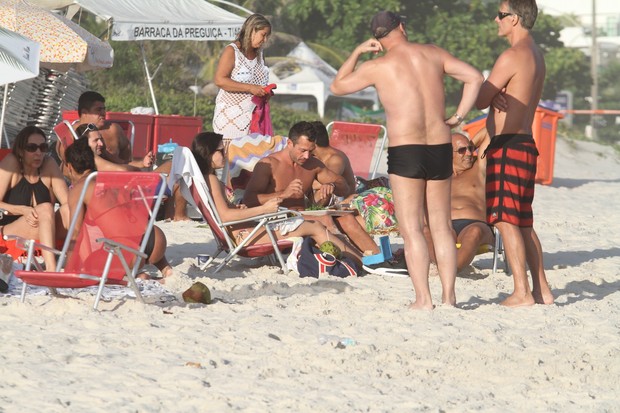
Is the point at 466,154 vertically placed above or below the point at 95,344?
above

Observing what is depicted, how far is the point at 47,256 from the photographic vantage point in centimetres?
650

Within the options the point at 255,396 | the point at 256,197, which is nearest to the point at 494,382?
the point at 255,396

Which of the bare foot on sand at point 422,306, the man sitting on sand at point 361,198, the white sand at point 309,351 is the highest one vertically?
the man sitting on sand at point 361,198

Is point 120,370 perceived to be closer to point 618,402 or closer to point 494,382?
point 494,382

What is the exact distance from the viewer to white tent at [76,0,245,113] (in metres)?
13.7

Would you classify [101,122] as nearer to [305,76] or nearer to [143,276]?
[143,276]

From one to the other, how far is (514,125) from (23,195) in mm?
2942

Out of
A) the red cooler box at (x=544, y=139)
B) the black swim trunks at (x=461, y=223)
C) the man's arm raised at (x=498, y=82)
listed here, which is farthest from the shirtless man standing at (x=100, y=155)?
the red cooler box at (x=544, y=139)

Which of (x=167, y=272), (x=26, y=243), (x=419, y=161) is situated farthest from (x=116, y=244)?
(x=419, y=161)

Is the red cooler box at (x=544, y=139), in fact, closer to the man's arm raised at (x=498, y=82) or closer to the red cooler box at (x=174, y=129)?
the red cooler box at (x=174, y=129)

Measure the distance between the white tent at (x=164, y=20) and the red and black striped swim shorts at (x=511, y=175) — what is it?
26.9ft

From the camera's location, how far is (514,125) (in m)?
6.05

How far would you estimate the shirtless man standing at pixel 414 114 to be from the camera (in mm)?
5699

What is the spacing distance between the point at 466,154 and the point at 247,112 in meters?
1.83
